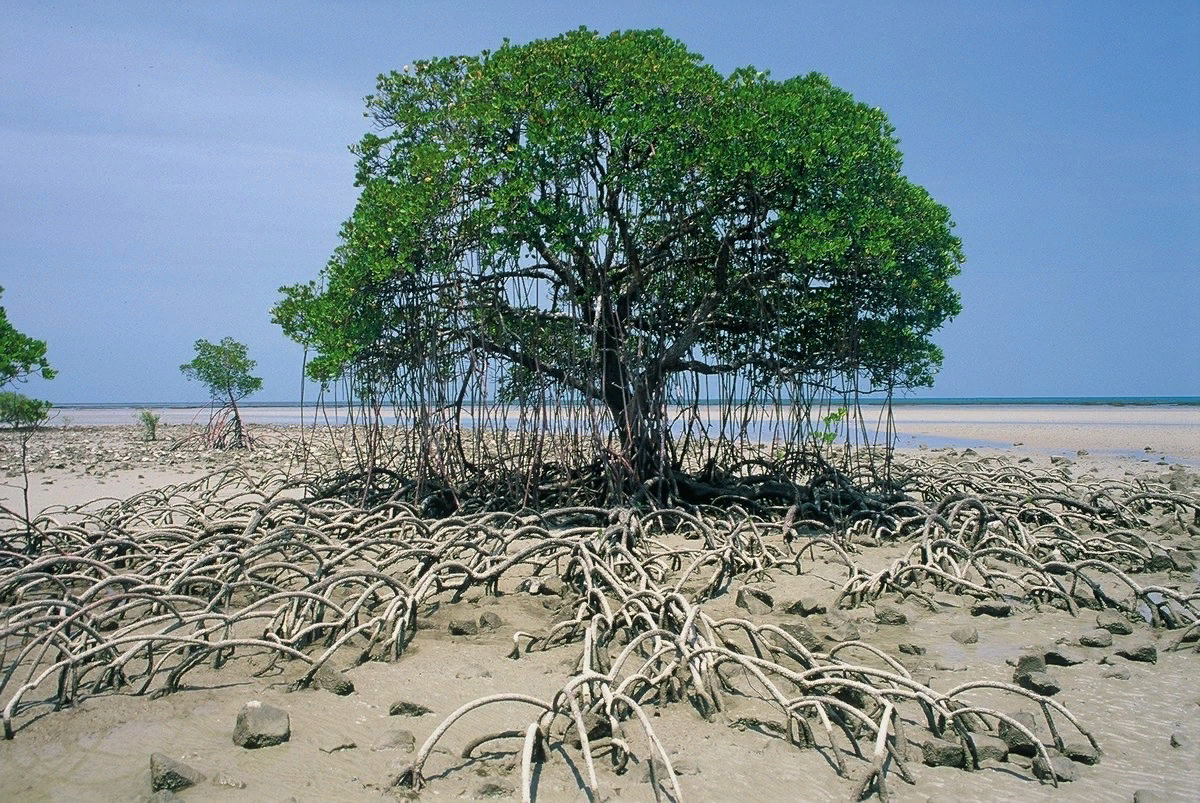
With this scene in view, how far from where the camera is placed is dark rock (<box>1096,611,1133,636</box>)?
551 cm

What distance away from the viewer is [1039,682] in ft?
14.5

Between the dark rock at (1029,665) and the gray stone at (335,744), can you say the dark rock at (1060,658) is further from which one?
the gray stone at (335,744)

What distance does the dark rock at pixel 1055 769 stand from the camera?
139 inches

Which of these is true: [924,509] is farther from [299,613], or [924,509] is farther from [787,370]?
[299,613]

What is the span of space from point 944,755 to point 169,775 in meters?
3.03

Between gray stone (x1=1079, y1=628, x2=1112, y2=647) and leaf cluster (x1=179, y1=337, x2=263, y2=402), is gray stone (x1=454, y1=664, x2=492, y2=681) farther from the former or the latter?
leaf cluster (x1=179, y1=337, x2=263, y2=402)

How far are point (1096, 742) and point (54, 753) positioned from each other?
4.42 m

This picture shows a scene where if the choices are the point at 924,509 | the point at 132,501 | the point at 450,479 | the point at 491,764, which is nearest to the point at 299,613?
the point at 491,764

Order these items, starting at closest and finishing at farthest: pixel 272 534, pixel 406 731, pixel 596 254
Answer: pixel 406 731 < pixel 272 534 < pixel 596 254

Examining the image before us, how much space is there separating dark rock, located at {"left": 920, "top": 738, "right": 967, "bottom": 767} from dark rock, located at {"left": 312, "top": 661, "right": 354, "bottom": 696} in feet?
8.62

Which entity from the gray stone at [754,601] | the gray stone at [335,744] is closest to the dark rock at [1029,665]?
the gray stone at [754,601]

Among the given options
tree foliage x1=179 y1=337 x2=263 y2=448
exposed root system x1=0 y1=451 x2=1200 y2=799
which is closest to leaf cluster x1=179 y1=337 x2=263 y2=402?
tree foliage x1=179 y1=337 x2=263 y2=448

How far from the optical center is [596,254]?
8055mm

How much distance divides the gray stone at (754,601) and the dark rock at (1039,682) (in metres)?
1.58
